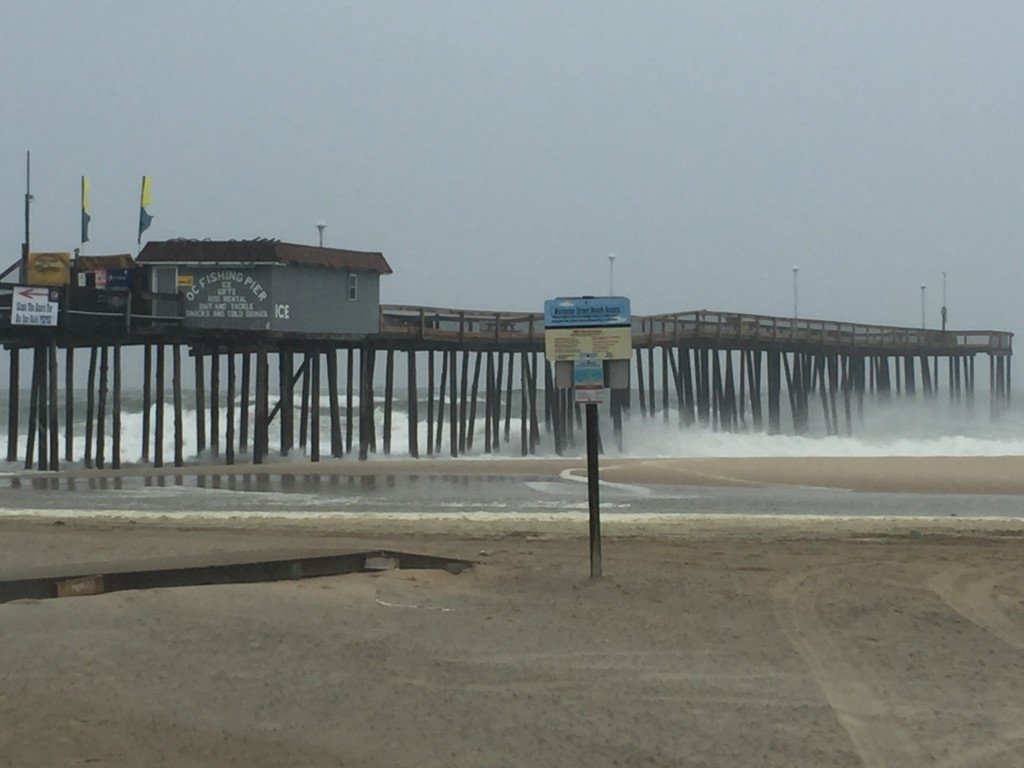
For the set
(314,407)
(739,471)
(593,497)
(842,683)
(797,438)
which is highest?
(314,407)

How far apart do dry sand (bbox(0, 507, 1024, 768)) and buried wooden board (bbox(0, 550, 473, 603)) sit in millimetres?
324

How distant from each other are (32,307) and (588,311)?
2373 centimetres

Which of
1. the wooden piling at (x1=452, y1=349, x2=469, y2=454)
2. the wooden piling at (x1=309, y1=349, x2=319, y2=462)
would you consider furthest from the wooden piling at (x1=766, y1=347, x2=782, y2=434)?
the wooden piling at (x1=309, y1=349, x2=319, y2=462)

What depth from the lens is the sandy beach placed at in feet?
20.6

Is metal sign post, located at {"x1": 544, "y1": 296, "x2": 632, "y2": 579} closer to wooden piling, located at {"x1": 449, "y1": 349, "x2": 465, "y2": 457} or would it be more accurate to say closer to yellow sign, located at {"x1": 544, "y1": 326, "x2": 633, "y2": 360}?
yellow sign, located at {"x1": 544, "y1": 326, "x2": 633, "y2": 360}

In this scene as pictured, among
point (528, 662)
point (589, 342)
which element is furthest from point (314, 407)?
point (528, 662)

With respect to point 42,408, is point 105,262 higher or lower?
higher

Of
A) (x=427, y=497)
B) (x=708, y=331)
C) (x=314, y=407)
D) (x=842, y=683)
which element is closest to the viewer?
(x=842, y=683)

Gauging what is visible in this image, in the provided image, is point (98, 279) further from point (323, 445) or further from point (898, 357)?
point (898, 357)

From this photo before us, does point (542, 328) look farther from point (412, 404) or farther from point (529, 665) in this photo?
point (529, 665)

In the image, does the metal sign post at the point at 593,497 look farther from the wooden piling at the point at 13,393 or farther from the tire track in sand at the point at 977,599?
the wooden piling at the point at 13,393

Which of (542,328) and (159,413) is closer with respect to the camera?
(159,413)

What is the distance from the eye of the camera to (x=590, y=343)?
11.1m

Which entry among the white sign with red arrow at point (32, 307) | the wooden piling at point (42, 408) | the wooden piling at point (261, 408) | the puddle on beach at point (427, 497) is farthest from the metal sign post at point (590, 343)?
the wooden piling at point (42, 408)
